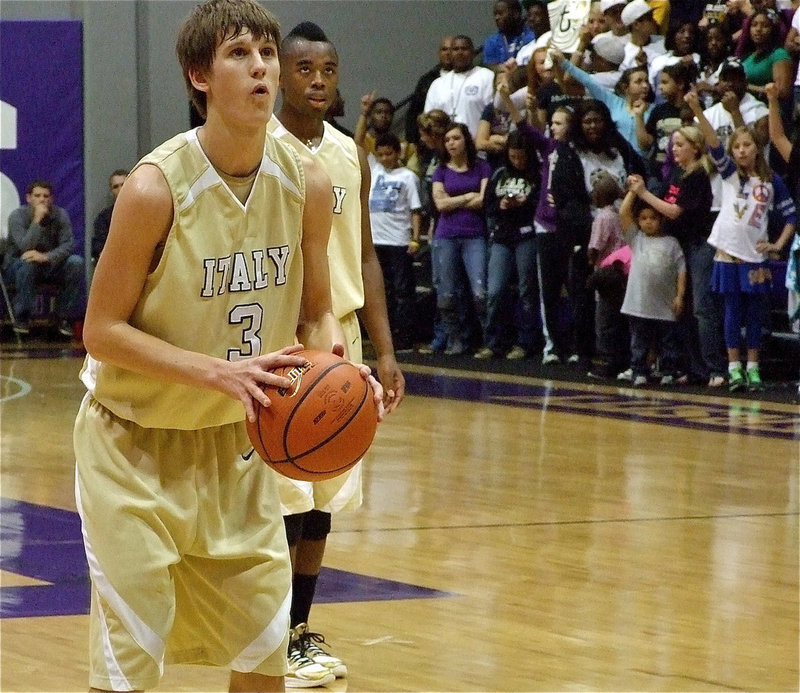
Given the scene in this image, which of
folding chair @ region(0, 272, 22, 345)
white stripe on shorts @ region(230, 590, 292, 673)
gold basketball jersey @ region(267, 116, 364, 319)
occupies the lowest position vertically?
white stripe on shorts @ region(230, 590, 292, 673)

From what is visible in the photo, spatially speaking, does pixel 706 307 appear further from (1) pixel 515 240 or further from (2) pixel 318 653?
(2) pixel 318 653

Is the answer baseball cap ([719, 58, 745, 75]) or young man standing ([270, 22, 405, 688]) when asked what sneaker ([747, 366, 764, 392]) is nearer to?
baseball cap ([719, 58, 745, 75])

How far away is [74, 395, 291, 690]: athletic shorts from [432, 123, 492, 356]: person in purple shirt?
10.0 metres

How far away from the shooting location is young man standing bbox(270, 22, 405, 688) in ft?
14.7

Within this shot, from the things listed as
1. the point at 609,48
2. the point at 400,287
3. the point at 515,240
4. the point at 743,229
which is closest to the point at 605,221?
the point at 515,240

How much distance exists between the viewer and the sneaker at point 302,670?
4.43m

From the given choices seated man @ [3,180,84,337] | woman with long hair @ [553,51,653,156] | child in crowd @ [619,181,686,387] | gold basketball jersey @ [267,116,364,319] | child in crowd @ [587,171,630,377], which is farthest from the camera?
seated man @ [3,180,84,337]

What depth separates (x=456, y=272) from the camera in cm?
1362

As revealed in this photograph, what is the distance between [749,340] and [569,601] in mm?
6077

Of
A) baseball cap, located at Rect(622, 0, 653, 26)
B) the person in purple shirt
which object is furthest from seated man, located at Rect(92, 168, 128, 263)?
baseball cap, located at Rect(622, 0, 653, 26)

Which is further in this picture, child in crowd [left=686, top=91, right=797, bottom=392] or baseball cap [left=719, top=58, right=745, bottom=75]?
baseball cap [left=719, top=58, right=745, bottom=75]

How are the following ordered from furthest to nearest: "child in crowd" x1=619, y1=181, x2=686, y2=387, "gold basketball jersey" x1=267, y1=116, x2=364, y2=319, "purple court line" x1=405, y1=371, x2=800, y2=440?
"child in crowd" x1=619, y1=181, x2=686, y2=387 < "purple court line" x1=405, y1=371, x2=800, y2=440 < "gold basketball jersey" x1=267, y1=116, x2=364, y2=319

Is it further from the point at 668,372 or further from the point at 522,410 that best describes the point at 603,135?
the point at 522,410

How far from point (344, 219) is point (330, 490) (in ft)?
Result: 2.65
